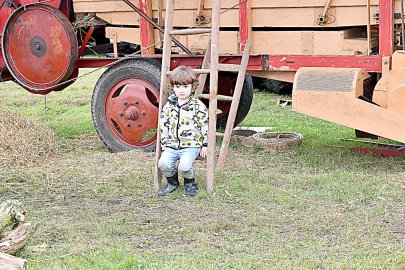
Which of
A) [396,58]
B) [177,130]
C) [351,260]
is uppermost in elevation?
[396,58]

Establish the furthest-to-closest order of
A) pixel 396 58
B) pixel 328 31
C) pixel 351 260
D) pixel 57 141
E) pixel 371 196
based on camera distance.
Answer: pixel 57 141 < pixel 328 31 < pixel 396 58 < pixel 371 196 < pixel 351 260

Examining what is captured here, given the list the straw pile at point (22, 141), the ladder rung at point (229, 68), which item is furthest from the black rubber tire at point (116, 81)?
the ladder rung at point (229, 68)

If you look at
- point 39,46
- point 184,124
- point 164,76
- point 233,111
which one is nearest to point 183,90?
point 184,124

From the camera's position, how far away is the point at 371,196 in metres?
6.50

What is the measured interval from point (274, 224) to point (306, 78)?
2.29 metres

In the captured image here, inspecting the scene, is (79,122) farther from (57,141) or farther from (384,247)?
(384,247)

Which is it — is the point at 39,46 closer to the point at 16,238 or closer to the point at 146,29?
the point at 146,29

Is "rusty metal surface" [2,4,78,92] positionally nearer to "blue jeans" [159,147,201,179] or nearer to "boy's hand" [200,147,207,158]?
"blue jeans" [159,147,201,179]

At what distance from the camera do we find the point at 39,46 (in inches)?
354

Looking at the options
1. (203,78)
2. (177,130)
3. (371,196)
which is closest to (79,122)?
(203,78)

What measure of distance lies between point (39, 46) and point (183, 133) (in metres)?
2.97

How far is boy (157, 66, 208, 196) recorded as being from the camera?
22.1ft

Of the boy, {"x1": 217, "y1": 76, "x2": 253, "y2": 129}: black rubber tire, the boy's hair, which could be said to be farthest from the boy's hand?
{"x1": 217, "y1": 76, "x2": 253, "y2": 129}: black rubber tire

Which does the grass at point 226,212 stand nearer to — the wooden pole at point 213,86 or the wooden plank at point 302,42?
the wooden pole at point 213,86
